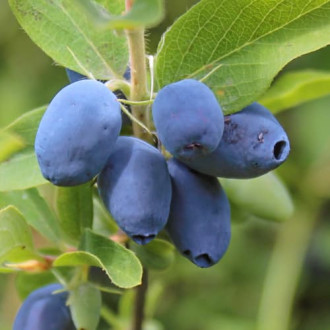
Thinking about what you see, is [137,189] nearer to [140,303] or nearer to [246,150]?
[246,150]

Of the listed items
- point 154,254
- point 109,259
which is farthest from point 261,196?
point 109,259

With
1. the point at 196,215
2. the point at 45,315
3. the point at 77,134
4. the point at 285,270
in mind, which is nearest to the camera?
the point at 77,134

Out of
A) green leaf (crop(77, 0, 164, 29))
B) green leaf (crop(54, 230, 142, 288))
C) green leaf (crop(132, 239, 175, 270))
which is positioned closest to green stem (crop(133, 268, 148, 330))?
green leaf (crop(132, 239, 175, 270))

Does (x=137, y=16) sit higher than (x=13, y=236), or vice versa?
(x=137, y=16)

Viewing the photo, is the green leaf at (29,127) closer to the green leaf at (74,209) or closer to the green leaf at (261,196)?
the green leaf at (74,209)

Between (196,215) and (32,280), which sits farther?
(32,280)

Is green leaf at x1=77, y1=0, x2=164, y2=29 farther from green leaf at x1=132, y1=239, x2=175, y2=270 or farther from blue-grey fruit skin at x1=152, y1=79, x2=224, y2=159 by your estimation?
green leaf at x1=132, y1=239, x2=175, y2=270

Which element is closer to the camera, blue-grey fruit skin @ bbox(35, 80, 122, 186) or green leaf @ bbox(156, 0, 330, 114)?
blue-grey fruit skin @ bbox(35, 80, 122, 186)
